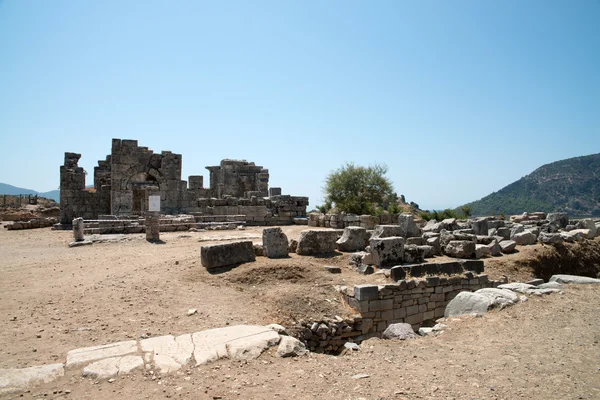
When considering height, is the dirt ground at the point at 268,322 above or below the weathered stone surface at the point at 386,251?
below

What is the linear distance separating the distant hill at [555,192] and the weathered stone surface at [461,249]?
158 ft

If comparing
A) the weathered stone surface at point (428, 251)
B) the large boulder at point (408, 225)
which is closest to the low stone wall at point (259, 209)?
the large boulder at point (408, 225)

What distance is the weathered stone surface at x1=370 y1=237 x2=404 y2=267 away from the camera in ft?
30.3

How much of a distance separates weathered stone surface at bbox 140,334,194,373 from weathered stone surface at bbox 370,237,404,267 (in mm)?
5393

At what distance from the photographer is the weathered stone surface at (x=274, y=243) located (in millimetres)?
9422

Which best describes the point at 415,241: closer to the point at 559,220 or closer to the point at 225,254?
the point at 225,254

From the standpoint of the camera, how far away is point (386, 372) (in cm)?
426

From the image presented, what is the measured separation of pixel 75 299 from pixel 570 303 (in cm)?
877

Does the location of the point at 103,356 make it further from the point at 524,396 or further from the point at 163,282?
the point at 524,396

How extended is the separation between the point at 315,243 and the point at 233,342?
5.67m

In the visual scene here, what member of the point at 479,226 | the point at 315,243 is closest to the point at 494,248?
the point at 479,226

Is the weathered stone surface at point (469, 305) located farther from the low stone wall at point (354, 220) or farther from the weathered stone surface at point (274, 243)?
the low stone wall at point (354, 220)

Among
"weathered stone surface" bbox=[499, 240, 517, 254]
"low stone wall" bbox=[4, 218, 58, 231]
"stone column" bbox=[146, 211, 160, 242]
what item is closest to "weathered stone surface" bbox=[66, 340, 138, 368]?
"stone column" bbox=[146, 211, 160, 242]

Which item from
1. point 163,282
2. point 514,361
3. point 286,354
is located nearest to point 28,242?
point 163,282
